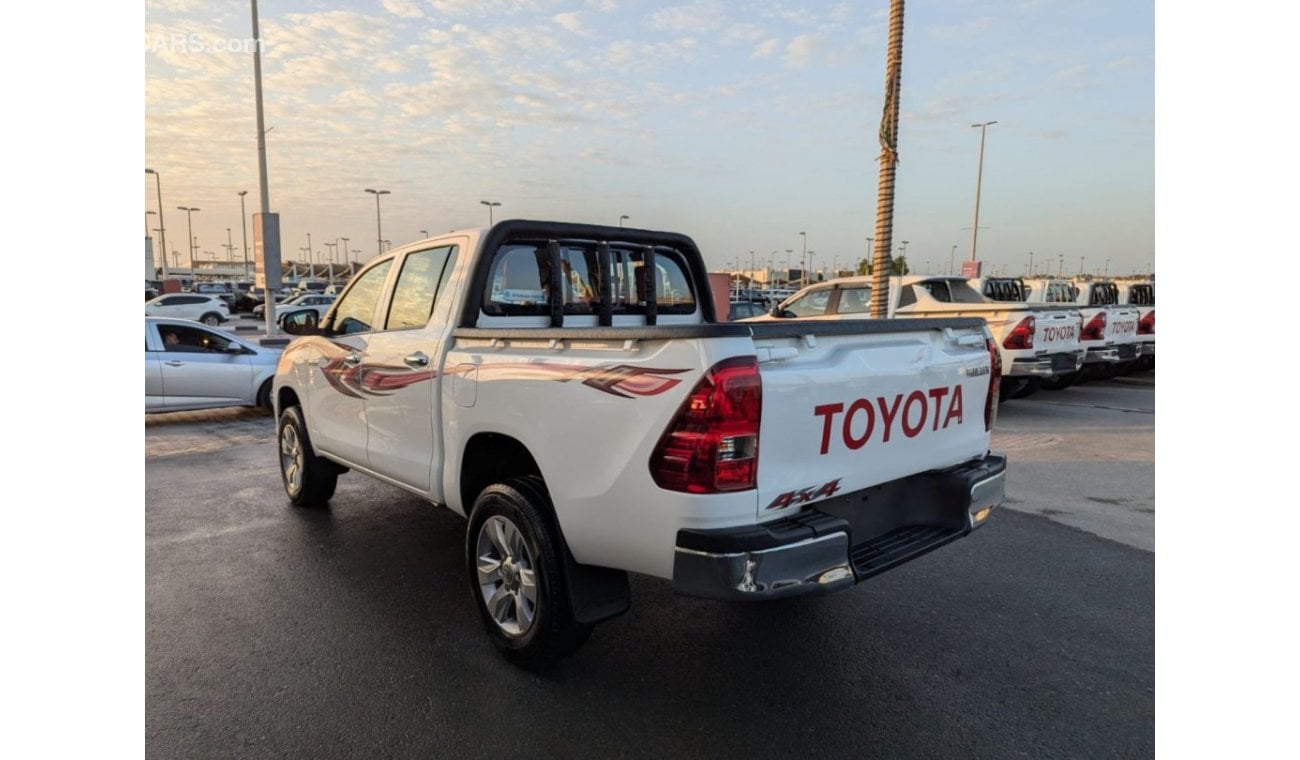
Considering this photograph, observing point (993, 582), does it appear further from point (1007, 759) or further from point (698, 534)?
point (698, 534)

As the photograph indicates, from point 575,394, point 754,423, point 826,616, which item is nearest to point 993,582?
point 826,616

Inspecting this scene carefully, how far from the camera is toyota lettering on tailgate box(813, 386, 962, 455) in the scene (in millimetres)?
3010

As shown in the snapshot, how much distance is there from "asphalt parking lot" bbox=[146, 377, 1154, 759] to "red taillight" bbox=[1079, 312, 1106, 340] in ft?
22.8

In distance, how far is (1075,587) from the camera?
14.6 feet

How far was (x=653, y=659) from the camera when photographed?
11.7 ft

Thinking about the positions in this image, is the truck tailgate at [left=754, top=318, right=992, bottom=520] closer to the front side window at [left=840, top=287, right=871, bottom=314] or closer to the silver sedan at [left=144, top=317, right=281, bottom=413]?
the front side window at [left=840, top=287, right=871, bottom=314]

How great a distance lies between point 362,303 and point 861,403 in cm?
349

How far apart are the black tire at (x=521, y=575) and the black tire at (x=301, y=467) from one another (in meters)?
2.61

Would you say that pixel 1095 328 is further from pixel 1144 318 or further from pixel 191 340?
pixel 191 340

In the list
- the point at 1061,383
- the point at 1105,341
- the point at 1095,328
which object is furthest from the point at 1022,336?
the point at 1061,383

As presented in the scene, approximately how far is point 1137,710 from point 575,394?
2621 mm

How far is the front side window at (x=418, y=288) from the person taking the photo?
4.31 m

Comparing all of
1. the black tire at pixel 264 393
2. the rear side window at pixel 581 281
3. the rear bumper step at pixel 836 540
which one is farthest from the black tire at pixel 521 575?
the black tire at pixel 264 393

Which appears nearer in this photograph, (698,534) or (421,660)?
(698,534)
